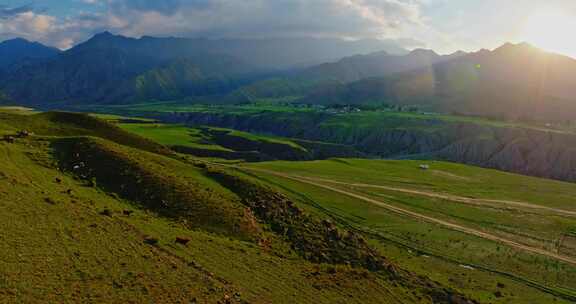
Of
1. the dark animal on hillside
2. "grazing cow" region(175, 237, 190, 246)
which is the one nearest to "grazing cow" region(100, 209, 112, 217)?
the dark animal on hillside

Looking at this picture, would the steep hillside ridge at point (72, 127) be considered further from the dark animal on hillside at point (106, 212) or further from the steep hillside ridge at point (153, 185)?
the dark animal on hillside at point (106, 212)

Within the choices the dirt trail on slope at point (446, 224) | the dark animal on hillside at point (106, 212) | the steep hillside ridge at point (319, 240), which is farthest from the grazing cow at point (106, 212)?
the dirt trail on slope at point (446, 224)

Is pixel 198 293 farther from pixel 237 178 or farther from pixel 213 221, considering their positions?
pixel 237 178

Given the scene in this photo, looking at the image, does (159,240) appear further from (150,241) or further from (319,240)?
(319,240)

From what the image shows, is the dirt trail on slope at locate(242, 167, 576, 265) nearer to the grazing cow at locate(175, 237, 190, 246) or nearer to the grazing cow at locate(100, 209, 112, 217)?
the grazing cow at locate(175, 237, 190, 246)

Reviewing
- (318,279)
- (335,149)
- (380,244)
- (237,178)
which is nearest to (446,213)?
(380,244)

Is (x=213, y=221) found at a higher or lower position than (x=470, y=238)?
higher

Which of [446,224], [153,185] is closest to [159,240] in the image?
[153,185]
